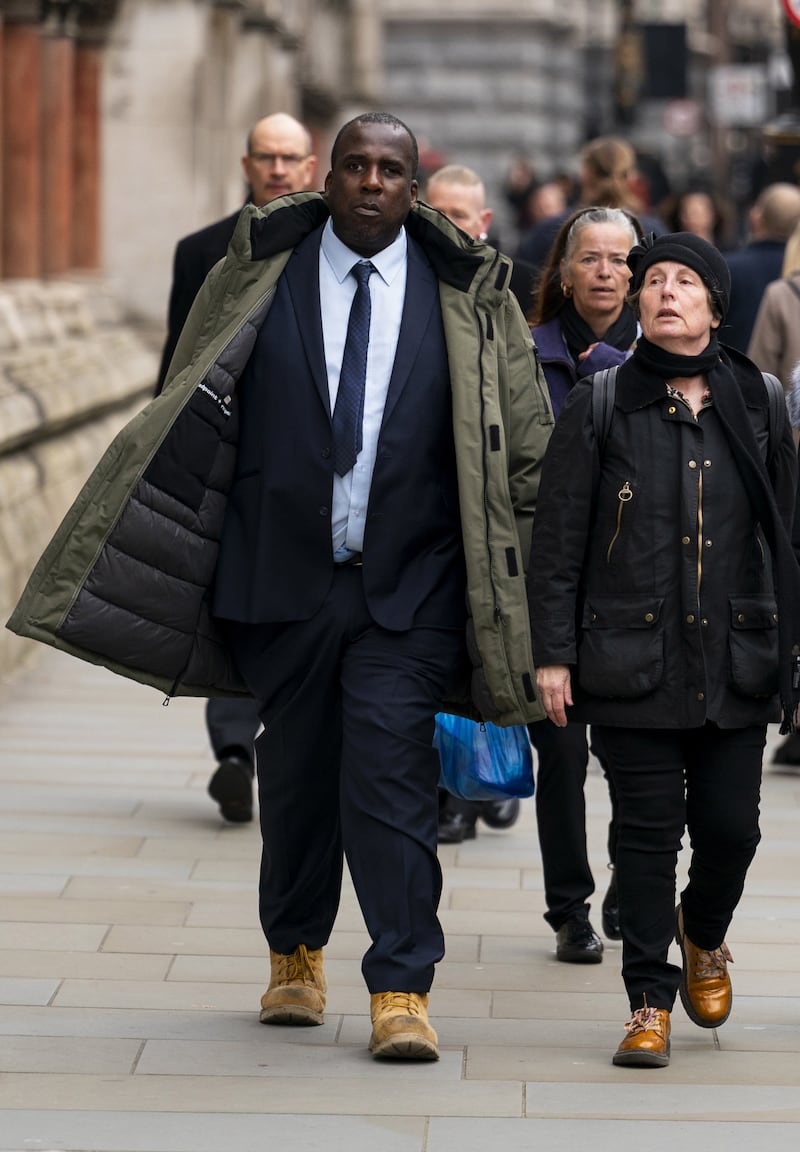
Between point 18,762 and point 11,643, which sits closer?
point 18,762

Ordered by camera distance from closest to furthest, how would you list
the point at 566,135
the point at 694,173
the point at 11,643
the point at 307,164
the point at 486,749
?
the point at 486,749
the point at 307,164
the point at 11,643
the point at 566,135
the point at 694,173

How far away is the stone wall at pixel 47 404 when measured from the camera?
1084 centimetres

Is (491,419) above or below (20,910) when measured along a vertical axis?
above

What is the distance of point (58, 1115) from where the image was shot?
194 inches

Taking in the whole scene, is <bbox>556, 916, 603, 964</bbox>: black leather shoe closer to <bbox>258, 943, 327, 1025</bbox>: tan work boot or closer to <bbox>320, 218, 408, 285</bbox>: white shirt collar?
<bbox>258, 943, 327, 1025</bbox>: tan work boot

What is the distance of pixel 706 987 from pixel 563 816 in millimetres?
859

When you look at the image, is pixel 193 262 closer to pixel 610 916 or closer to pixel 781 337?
pixel 781 337

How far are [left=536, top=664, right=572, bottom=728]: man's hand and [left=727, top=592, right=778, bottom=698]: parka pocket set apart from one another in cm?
33

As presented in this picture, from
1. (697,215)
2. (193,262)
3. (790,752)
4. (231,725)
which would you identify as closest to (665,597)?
(231,725)

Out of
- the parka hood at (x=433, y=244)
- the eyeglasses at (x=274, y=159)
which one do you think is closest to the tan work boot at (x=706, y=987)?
the parka hood at (x=433, y=244)

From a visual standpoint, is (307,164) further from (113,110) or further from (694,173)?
(694,173)

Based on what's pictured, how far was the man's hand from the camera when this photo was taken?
5254 mm

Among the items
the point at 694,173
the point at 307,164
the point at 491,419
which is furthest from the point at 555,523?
the point at 694,173

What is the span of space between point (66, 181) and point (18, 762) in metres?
6.55
